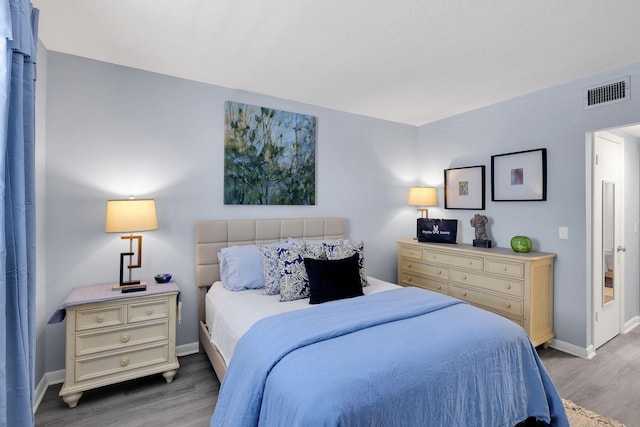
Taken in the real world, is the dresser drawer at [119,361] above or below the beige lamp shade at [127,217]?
below

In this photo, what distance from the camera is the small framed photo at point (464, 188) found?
3723 millimetres

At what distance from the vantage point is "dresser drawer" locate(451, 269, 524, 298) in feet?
9.53

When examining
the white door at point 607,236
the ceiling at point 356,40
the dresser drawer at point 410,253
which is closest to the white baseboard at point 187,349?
the ceiling at point 356,40

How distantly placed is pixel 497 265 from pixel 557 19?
2107 mm

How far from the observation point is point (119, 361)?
2.24 m

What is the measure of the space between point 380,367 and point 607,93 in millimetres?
3149

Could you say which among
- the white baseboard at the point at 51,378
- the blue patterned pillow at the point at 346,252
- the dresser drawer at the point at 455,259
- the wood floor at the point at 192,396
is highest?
the blue patterned pillow at the point at 346,252

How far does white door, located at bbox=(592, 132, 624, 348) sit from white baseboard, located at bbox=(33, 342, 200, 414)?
12.6 feet

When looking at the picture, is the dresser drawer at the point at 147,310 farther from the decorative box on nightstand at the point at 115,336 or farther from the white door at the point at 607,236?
the white door at the point at 607,236

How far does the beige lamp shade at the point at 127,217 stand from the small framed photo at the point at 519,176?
3597 mm

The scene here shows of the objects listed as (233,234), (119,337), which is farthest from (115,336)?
(233,234)

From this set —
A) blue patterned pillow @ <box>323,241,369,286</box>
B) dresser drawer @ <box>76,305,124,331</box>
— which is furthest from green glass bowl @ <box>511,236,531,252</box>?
dresser drawer @ <box>76,305,124,331</box>

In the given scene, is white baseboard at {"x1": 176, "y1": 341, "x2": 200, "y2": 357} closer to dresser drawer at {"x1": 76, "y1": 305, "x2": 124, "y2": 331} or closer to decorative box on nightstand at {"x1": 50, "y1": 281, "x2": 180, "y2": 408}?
decorative box on nightstand at {"x1": 50, "y1": 281, "x2": 180, "y2": 408}

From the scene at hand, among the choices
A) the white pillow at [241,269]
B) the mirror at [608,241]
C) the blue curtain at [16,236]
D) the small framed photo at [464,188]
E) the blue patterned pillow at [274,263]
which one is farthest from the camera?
the small framed photo at [464,188]
